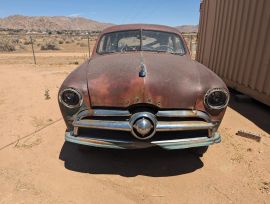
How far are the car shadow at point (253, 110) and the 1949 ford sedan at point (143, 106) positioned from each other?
91.3 inches

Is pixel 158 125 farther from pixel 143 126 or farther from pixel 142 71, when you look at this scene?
pixel 142 71

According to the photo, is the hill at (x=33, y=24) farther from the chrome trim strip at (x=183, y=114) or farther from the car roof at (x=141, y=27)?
the chrome trim strip at (x=183, y=114)

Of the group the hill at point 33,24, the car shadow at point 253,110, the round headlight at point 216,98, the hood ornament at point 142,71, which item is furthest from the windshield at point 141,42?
the hill at point 33,24

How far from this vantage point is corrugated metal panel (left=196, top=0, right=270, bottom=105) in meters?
5.52

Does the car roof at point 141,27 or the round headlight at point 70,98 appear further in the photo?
the car roof at point 141,27

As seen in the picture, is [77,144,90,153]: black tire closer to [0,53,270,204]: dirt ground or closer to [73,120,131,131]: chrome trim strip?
[0,53,270,204]: dirt ground

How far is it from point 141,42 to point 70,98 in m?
1.86

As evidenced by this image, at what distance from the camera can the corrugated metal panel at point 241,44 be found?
18.1 ft

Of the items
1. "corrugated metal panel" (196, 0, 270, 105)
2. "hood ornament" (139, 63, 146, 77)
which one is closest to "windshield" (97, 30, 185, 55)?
"hood ornament" (139, 63, 146, 77)

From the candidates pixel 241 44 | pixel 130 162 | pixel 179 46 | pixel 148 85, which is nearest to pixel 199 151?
pixel 130 162

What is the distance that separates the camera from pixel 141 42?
4.56 m

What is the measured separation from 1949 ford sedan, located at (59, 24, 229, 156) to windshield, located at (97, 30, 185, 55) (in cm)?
116

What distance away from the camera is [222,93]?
127 inches

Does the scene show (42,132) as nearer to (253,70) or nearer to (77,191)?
(77,191)
